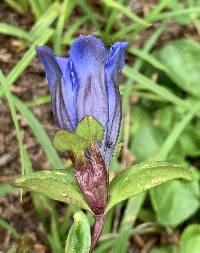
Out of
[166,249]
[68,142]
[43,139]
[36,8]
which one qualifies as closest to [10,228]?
[43,139]

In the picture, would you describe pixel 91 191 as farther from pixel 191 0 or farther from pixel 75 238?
pixel 191 0

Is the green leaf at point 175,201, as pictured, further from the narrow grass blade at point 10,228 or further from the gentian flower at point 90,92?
the gentian flower at point 90,92

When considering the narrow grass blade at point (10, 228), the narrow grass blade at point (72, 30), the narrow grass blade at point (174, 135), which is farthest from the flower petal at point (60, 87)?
the narrow grass blade at point (72, 30)

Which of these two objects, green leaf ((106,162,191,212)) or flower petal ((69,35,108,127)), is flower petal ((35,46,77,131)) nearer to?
flower petal ((69,35,108,127))

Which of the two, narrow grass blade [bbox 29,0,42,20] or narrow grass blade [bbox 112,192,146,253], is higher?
narrow grass blade [bbox 29,0,42,20]

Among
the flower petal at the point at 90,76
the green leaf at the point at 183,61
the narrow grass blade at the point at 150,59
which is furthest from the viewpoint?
the green leaf at the point at 183,61

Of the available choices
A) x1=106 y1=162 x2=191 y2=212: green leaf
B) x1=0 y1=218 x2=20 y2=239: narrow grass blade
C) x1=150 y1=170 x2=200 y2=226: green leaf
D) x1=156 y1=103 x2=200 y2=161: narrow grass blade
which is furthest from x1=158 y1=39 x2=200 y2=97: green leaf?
x1=106 y1=162 x2=191 y2=212: green leaf

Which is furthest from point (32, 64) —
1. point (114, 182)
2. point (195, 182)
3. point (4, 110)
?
point (114, 182)

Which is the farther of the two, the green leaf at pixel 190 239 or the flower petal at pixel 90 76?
the green leaf at pixel 190 239
